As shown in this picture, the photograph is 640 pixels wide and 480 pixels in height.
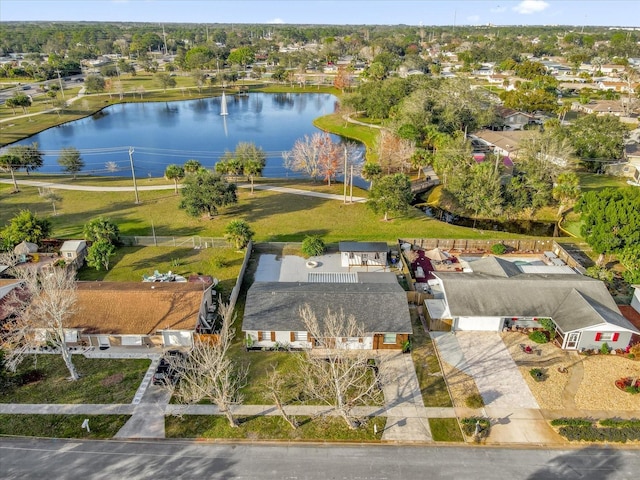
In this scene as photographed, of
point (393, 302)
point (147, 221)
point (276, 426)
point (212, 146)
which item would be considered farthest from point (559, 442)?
point (212, 146)

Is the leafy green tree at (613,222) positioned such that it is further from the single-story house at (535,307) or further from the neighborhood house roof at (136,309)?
the neighborhood house roof at (136,309)

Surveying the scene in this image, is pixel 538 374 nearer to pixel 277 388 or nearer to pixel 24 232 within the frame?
pixel 277 388

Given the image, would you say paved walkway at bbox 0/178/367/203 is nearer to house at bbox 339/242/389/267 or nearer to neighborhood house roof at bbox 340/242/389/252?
neighborhood house roof at bbox 340/242/389/252

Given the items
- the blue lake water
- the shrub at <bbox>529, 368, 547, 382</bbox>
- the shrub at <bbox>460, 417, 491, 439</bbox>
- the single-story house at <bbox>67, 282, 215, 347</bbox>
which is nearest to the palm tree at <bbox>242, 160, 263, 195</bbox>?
the blue lake water

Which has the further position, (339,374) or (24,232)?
(24,232)

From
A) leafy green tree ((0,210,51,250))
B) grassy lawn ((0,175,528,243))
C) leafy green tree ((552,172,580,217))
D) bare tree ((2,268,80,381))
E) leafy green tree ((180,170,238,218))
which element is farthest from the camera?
leafy green tree ((552,172,580,217))

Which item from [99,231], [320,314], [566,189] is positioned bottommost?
[320,314]

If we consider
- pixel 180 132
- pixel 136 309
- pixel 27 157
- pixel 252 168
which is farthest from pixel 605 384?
pixel 180 132
